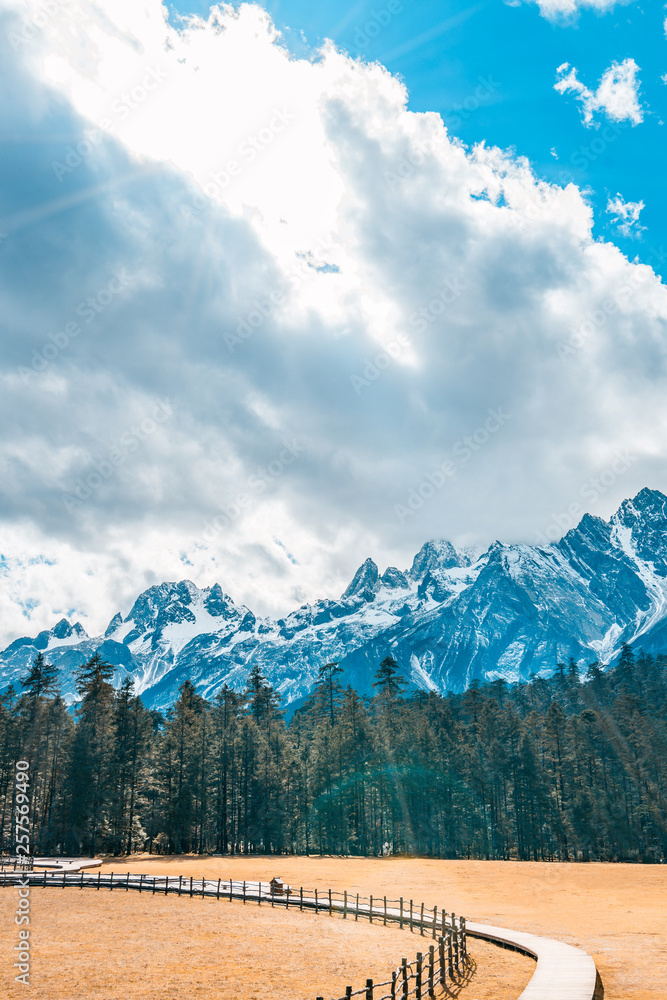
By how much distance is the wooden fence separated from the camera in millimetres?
21600

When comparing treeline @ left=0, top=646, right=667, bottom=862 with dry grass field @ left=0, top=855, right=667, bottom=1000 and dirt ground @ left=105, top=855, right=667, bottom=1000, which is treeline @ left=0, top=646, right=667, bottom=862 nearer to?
dirt ground @ left=105, top=855, right=667, bottom=1000

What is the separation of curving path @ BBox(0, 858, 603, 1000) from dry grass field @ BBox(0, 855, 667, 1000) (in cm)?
79

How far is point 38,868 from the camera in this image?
53.4 metres

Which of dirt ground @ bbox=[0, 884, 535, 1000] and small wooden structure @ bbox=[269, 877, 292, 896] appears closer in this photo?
dirt ground @ bbox=[0, 884, 535, 1000]

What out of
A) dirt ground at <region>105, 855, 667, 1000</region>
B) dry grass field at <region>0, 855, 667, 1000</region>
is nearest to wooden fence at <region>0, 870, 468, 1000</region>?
dry grass field at <region>0, 855, 667, 1000</region>

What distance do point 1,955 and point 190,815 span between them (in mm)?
50051

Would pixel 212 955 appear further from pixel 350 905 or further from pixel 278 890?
pixel 278 890

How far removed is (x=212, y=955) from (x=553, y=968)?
12440mm

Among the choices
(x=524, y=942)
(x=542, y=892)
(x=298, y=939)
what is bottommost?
(x=542, y=892)

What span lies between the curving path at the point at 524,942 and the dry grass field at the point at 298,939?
2.58 feet

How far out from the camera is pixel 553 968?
69.1 feet

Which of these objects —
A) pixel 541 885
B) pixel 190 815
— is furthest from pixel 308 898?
pixel 190 815

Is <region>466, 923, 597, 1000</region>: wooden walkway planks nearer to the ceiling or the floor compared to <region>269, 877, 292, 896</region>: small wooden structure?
nearer to the ceiling

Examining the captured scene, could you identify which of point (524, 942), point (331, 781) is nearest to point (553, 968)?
point (524, 942)
